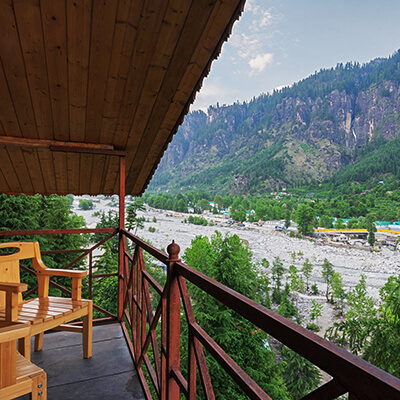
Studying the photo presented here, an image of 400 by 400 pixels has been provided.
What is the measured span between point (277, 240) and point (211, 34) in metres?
53.7

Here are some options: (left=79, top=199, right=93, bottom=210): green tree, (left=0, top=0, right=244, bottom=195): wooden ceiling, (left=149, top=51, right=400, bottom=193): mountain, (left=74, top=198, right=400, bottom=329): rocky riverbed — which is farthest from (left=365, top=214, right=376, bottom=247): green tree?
(left=0, top=0, right=244, bottom=195): wooden ceiling

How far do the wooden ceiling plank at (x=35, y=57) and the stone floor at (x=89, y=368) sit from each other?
1.71 m

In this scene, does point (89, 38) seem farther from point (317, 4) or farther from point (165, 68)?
point (317, 4)

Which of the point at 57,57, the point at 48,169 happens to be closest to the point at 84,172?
the point at 48,169

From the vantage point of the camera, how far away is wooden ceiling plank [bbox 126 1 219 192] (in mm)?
1598

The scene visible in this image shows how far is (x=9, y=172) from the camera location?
300 cm

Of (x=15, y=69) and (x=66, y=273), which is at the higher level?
(x=15, y=69)

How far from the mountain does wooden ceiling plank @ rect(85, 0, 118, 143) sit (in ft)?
205

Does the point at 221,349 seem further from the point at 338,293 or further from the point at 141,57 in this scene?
the point at 338,293

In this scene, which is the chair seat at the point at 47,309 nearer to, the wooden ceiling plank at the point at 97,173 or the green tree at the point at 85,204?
the wooden ceiling plank at the point at 97,173

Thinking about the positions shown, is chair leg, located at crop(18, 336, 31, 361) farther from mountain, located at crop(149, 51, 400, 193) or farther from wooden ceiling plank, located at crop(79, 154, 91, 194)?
mountain, located at crop(149, 51, 400, 193)

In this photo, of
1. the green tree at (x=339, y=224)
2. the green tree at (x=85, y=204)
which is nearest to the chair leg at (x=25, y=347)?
the green tree at (x=85, y=204)

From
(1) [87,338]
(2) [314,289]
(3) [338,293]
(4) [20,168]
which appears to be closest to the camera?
(1) [87,338]

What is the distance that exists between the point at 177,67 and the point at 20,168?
203cm
